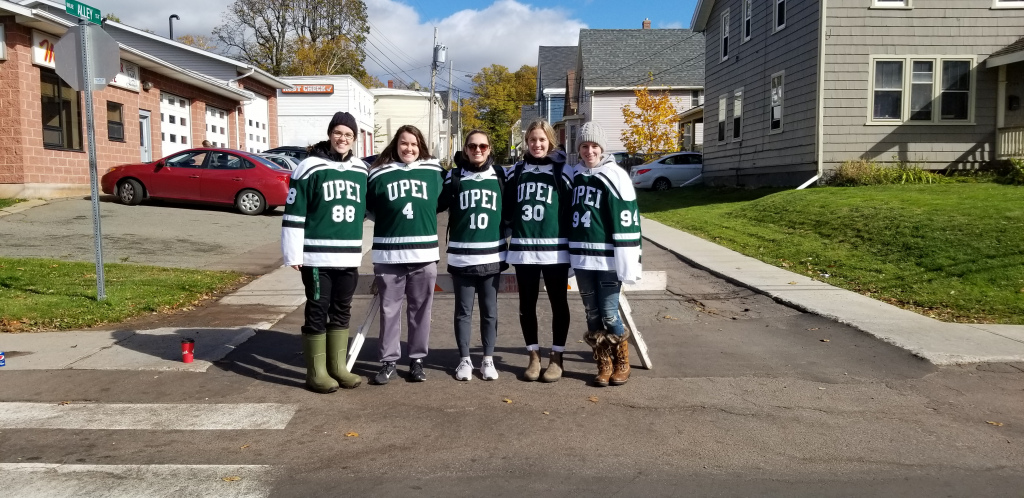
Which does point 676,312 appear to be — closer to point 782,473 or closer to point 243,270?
point 782,473

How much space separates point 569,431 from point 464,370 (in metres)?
1.35

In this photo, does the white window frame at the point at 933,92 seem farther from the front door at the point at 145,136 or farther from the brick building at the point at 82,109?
the front door at the point at 145,136

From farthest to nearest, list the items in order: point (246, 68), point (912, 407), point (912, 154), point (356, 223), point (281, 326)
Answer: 1. point (246, 68)
2. point (912, 154)
3. point (281, 326)
4. point (356, 223)
5. point (912, 407)

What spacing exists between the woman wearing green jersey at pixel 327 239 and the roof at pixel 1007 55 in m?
16.9

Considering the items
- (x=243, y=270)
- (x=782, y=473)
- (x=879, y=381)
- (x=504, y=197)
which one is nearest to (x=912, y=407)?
(x=879, y=381)

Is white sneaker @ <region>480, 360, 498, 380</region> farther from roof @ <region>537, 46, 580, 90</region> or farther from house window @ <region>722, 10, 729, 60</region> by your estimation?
roof @ <region>537, 46, 580, 90</region>

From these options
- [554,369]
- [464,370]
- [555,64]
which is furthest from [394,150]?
[555,64]

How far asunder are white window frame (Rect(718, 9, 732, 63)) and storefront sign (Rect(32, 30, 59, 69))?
760 inches

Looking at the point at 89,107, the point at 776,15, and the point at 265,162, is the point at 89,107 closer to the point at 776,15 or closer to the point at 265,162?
the point at 265,162

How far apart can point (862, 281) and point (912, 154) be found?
10.5 m

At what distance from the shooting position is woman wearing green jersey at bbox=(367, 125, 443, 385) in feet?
18.5

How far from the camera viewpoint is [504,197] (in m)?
5.87

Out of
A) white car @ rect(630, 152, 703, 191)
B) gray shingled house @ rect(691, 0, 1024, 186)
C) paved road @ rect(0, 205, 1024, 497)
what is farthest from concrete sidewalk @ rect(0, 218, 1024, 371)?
white car @ rect(630, 152, 703, 191)

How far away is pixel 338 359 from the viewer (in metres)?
5.66
